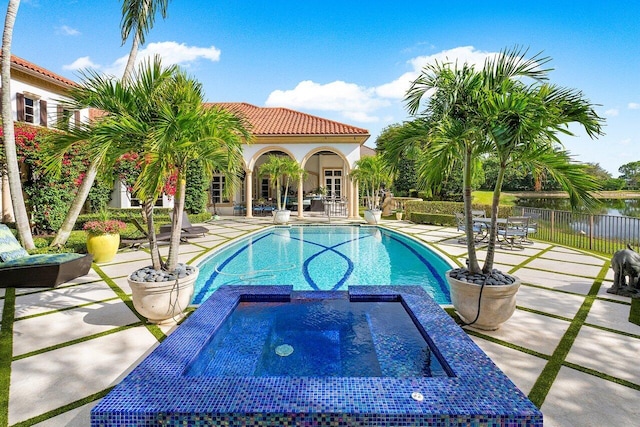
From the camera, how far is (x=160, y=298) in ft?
14.0

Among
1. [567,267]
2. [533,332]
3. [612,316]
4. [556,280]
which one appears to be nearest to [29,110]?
[533,332]

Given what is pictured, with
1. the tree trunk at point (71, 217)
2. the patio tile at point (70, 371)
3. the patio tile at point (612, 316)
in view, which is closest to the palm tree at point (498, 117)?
the patio tile at point (612, 316)

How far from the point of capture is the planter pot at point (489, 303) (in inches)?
159

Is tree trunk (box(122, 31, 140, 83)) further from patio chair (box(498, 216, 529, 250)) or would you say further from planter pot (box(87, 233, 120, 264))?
patio chair (box(498, 216, 529, 250))

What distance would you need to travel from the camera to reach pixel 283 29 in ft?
50.9

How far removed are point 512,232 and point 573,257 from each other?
1.63m

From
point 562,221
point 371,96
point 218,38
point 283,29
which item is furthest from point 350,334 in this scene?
point 371,96

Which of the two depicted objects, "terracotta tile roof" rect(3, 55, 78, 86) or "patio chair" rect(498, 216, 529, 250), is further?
"terracotta tile roof" rect(3, 55, 78, 86)

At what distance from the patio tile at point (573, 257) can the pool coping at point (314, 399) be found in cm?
726

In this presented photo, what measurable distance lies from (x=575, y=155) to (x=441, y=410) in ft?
12.0

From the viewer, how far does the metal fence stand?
964 cm

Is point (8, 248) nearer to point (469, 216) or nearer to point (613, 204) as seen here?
point (469, 216)

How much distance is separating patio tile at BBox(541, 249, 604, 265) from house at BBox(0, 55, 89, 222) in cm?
1596

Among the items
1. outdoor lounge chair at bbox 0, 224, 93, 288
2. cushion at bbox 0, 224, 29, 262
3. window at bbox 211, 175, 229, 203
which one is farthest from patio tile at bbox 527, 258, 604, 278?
window at bbox 211, 175, 229, 203
